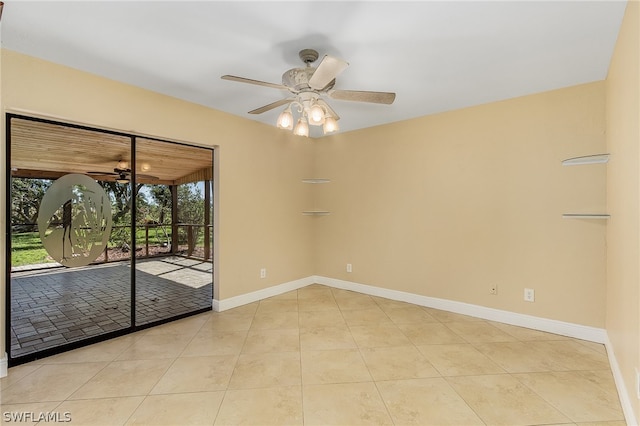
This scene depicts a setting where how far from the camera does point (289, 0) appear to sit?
5.38 ft

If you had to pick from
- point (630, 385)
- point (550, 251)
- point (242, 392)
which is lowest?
point (242, 392)

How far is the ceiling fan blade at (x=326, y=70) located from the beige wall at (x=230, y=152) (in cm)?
189

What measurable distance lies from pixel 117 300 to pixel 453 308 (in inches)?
158

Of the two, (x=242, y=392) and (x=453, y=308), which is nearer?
(x=242, y=392)

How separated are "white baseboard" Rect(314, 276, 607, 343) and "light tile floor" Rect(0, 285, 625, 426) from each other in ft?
0.35

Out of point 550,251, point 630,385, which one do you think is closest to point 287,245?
point 550,251

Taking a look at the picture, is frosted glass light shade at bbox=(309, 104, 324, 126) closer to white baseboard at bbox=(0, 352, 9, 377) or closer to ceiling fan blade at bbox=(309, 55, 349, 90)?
ceiling fan blade at bbox=(309, 55, 349, 90)

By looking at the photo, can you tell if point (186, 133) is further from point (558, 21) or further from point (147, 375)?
point (558, 21)

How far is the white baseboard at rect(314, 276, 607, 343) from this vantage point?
2.70 m

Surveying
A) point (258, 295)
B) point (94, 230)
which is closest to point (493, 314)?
point (258, 295)

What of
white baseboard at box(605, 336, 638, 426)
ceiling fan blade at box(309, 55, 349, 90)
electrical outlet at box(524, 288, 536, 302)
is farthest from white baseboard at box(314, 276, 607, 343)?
ceiling fan blade at box(309, 55, 349, 90)

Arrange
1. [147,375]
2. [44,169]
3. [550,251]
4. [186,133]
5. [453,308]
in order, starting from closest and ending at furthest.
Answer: [147,375]
[44,169]
[550,251]
[186,133]
[453,308]

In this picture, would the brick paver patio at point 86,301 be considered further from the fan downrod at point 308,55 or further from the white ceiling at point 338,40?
the fan downrod at point 308,55

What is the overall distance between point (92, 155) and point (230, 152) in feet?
4.57
